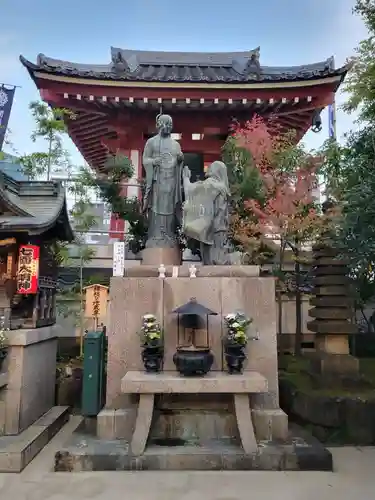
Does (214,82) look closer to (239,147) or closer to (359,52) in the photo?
(239,147)

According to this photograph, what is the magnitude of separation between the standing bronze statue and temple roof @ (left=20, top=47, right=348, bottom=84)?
497 cm

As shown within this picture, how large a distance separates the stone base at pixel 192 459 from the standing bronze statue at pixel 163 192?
9.63 ft

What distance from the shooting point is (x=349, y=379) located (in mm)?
6059

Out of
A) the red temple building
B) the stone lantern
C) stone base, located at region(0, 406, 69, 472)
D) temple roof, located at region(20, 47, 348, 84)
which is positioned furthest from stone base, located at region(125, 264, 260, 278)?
temple roof, located at region(20, 47, 348, 84)

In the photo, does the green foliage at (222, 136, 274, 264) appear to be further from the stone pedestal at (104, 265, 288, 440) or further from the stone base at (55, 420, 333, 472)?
the stone base at (55, 420, 333, 472)

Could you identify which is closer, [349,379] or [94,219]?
[349,379]

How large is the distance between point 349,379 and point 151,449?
Result: 336 centimetres

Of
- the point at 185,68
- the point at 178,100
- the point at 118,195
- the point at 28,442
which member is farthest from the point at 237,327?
the point at 185,68

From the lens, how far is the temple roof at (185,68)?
1034 centimetres

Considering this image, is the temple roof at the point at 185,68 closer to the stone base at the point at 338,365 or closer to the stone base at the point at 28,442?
the stone base at the point at 338,365

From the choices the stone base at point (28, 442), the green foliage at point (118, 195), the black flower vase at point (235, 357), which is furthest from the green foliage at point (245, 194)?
the stone base at point (28, 442)

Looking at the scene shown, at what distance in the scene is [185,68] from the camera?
13.5 metres

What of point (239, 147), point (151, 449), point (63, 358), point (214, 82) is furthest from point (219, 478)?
point (214, 82)

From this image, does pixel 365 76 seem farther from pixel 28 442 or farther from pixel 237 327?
pixel 28 442
